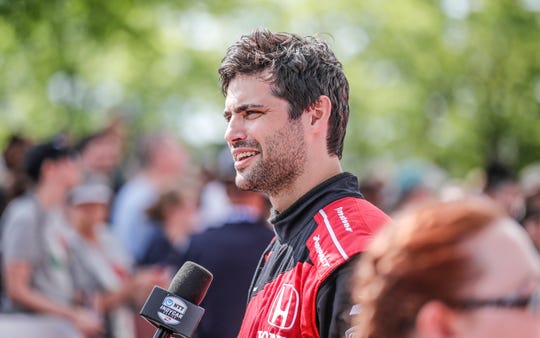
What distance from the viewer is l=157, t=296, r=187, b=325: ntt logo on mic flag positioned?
2.87 metres

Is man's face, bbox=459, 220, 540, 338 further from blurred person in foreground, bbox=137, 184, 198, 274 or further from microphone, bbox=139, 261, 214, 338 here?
blurred person in foreground, bbox=137, 184, 198, 274

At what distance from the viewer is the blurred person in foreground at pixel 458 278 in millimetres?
1649

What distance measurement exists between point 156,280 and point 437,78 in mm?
19752

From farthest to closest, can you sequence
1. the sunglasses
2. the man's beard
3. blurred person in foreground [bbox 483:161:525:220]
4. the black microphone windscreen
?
blurred person in foreground [bbox 483:161:525:220] → the man's beard → the black microphone windscreen → the sunglasses

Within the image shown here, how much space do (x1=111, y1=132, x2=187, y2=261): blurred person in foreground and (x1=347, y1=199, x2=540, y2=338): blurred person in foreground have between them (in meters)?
6.28

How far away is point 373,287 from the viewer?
180 centimetres

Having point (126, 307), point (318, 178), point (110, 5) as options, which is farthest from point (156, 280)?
point (110, 5)

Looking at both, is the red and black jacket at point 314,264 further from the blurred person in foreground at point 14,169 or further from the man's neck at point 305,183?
the blurred person in foreground at point 14,169

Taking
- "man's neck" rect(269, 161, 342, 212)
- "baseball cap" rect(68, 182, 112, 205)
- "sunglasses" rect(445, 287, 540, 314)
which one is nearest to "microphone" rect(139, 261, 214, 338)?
"man's neck" rect(269, 161, 342, 212)

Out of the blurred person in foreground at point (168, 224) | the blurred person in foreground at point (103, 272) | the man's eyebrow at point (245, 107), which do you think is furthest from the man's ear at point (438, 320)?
the blurred person in foreground at point (168, 224)

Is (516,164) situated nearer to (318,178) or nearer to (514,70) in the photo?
(514,70)

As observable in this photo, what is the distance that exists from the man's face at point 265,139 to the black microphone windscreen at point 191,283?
1.46 feet

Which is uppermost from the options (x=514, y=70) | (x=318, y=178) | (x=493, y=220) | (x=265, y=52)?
A: (x=514, y=70)

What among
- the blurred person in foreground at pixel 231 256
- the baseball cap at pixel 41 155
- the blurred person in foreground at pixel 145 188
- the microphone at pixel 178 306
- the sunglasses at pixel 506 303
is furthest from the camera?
the blurred person in foreground at pixel 145 188
